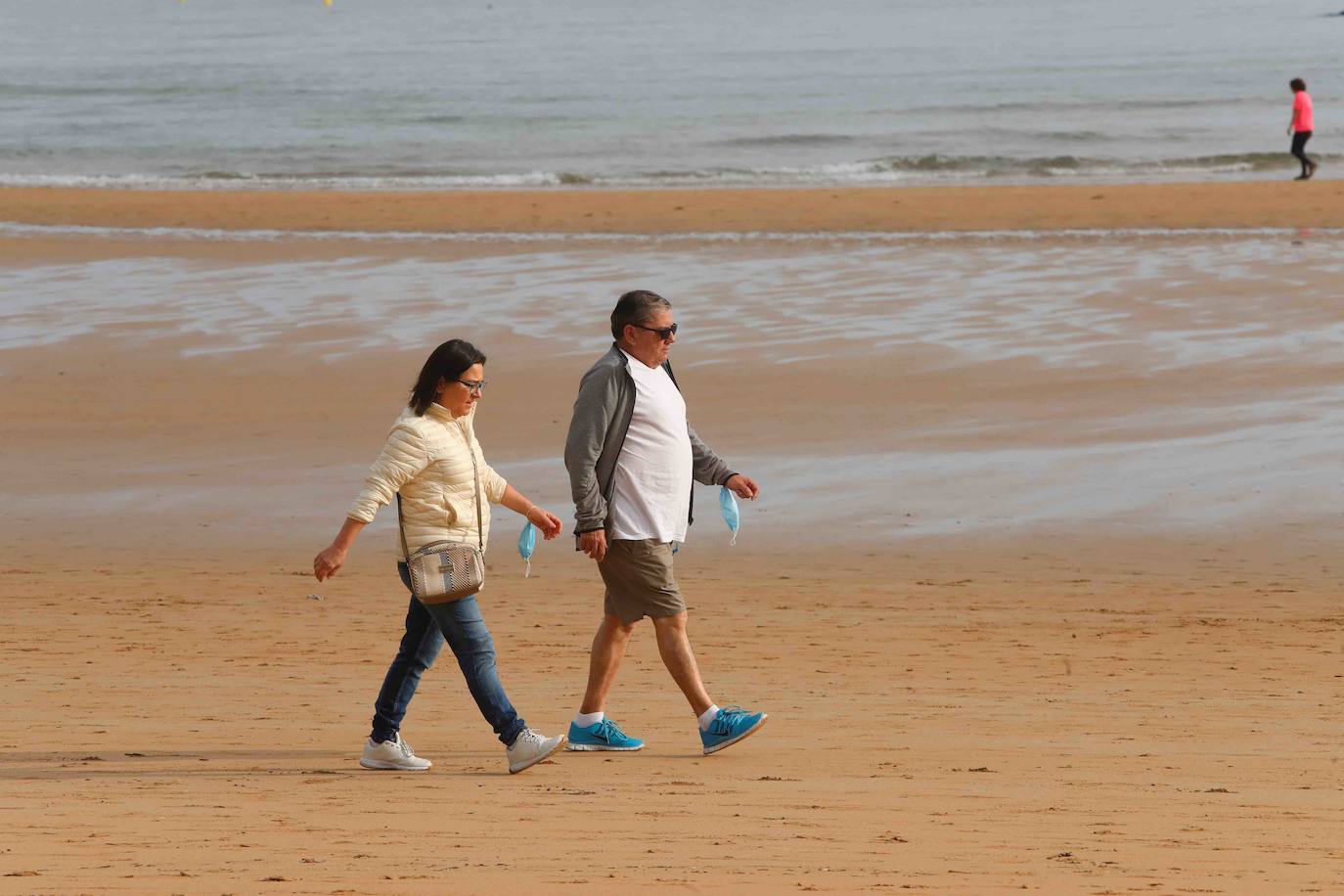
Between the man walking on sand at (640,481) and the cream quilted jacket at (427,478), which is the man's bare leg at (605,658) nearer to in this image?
the man walking on sand at (640,481)

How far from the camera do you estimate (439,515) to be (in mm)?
5148

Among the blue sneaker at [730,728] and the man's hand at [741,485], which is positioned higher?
the man's hand at [741,485]

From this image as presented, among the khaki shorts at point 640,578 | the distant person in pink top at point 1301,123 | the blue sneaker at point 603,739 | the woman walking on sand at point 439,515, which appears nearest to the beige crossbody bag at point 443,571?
the woman walking on sand at point 439,515

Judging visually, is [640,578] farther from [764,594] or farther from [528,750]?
[764,594]

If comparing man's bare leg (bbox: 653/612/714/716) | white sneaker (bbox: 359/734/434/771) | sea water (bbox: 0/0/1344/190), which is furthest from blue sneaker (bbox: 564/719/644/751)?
sea water (bbox: 0/0/1344/190)

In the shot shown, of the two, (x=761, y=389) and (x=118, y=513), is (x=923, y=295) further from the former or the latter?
(x=118, y=513)

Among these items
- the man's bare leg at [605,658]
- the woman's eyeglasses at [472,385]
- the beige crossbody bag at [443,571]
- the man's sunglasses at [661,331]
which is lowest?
the man's bare leg at [605,658]

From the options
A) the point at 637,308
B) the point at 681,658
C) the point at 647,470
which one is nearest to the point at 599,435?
the point at 647,470

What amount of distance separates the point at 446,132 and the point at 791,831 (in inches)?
1663

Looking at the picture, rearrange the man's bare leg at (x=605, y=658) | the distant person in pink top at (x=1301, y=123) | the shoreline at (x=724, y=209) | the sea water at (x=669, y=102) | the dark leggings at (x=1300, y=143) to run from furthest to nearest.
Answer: the sea water at (x=669, y=102), the dark leggings at (x=1300, y=143), the distant person in pink top at (x=1301, y=123), the shoreline at (x=724, y=209), the man's bare leg at (x=605, y=658)

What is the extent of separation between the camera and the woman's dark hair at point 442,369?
16.7ft

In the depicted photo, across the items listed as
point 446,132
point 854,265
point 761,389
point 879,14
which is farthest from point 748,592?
point 879,14

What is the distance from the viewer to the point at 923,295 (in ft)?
56.6

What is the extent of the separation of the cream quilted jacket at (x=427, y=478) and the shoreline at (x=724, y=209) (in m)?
18.9
